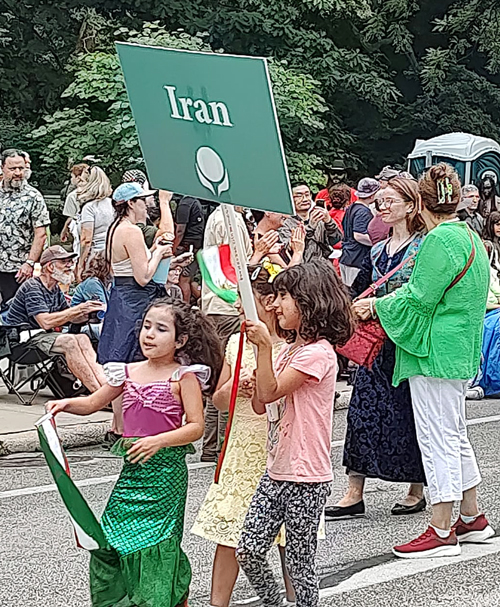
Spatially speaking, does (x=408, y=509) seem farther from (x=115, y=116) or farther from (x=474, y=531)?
(x=115, y=116)

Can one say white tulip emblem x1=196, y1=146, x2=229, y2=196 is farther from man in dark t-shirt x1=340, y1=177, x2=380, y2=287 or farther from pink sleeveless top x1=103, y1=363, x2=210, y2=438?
man in dark t-shirt x1=340, y1=177, x2=380, y2=287

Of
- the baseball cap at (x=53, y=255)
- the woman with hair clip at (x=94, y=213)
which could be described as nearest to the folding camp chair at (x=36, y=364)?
the baseball cap at (x=53, y=255)

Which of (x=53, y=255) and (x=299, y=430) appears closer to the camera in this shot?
(x=299, y=430)

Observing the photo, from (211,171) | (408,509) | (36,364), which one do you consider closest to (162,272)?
(36,364)

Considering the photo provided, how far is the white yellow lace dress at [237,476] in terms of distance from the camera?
4.98 meters

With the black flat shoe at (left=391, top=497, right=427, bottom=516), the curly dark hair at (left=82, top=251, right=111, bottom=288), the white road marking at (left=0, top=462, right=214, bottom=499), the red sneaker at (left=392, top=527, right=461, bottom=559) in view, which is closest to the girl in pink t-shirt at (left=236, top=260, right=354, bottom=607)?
the red sneaker at (left=392, top=527, right=461, bottom=559)

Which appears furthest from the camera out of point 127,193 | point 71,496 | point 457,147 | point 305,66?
point 305,66

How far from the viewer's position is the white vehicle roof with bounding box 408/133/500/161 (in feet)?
75.7

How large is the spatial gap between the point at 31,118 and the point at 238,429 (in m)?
21.8

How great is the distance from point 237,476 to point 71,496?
0.96 metres

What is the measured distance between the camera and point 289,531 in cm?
469

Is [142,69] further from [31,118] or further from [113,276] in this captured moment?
[31,118]

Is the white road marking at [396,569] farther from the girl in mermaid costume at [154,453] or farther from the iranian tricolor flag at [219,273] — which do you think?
the iranian tricolor flag at [219,273]

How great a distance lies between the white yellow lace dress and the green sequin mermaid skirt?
335 millimetres
